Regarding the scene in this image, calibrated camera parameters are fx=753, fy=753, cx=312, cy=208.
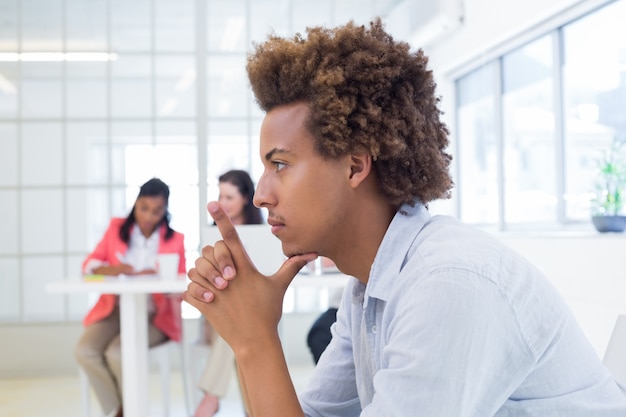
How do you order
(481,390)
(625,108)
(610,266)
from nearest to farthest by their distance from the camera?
(481,390)
(610,266)
(625,108)

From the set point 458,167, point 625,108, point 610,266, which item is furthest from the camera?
point 458,167

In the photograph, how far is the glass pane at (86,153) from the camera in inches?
199

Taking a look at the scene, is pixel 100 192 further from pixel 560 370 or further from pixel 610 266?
pixel 560 370

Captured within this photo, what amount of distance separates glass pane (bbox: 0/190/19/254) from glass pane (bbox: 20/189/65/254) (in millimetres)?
44

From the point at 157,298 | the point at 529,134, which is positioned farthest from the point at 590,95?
the point at 157,298

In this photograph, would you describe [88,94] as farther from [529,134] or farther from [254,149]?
[529,134]

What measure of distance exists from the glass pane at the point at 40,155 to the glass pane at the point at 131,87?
44 centimetres

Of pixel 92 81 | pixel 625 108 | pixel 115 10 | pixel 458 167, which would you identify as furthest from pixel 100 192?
pixel 625 108

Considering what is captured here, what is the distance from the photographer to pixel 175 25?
16.7ft

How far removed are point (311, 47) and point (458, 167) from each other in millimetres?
4544

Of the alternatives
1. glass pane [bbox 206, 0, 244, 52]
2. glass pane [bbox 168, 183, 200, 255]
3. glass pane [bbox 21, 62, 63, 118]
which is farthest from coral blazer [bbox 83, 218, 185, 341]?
glass pane [bbox 206, 0, 244, 52]

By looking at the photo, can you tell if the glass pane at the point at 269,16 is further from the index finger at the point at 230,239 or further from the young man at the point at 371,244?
the index finger at the point at 230,239

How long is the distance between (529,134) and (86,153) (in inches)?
114

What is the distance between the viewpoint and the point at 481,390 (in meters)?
0.77
